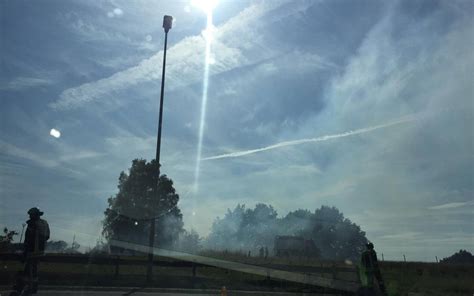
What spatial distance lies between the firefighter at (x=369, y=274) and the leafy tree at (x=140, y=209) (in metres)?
33.8

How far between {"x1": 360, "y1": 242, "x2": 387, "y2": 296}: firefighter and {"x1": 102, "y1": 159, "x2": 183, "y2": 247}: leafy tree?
33.8m

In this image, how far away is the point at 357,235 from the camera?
123 m

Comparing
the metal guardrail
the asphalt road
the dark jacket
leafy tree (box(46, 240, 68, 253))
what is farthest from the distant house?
the dark jacket

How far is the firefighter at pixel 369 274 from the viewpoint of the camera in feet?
35.4

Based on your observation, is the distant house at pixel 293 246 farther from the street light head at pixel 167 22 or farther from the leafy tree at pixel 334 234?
the street light head at pixel 167 22

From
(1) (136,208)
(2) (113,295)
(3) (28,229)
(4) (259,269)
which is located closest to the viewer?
(3) (28,229)

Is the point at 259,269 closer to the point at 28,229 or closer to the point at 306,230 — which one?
the point at 28,229

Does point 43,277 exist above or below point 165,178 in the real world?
below

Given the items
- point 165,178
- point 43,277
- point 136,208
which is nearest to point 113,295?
point 43,277

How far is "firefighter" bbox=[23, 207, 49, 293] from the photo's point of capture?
32.6ft

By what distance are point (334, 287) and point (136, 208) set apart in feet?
104

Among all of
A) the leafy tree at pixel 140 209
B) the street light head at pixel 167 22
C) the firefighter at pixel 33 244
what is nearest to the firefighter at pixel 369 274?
the firefighter at pixel 33 244

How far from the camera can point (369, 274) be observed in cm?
1091

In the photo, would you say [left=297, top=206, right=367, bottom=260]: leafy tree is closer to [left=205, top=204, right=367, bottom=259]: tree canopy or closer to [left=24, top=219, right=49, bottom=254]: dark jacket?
[left=205, top=204, right=367, bottom=259]: tree canopy
